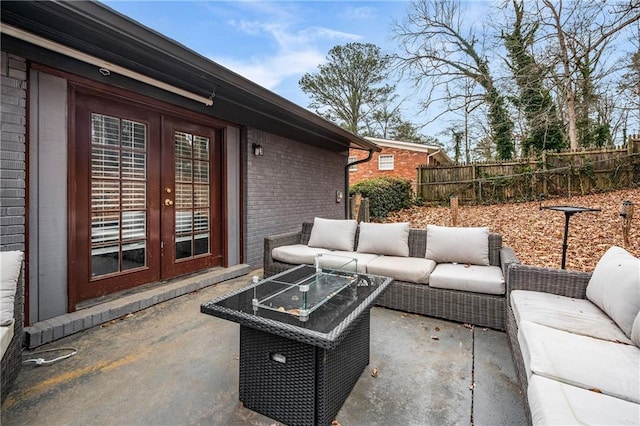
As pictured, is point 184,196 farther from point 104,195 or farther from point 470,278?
point 470,278

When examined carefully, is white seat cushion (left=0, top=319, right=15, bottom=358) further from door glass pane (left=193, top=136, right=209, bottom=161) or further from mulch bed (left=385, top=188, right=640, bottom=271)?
mulch bed (left=385, top=188, right=640, bottom=271)

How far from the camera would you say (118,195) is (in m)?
3.30

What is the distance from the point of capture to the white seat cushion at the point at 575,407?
41.9 inches

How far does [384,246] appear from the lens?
379 centimetres

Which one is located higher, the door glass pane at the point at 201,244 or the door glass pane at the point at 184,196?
the door glass pane at the point at 184,196

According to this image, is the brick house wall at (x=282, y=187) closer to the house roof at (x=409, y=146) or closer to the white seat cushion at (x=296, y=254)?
the white seat cushion at (x=296, y=254)

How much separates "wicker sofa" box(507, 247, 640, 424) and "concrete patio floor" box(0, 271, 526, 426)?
0.34 m

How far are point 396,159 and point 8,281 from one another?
13.4m

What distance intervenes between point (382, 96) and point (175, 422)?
15699 mm

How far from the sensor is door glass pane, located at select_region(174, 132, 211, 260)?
395 cm

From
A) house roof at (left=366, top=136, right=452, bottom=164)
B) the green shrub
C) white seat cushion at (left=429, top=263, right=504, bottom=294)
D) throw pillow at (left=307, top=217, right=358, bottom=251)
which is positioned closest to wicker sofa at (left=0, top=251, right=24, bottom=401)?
throw pillow at (left=307, top=217, right=358, bottom=251)

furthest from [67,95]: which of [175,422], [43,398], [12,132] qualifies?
[175,422]

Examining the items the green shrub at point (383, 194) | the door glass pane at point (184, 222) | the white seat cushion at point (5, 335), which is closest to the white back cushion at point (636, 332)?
→ the white seat cushion at point (5, 335)

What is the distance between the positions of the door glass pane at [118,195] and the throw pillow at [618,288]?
13.8ft
